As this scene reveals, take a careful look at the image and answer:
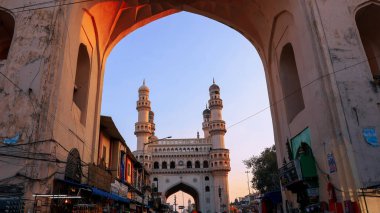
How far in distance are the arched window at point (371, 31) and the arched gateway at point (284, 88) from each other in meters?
0.04

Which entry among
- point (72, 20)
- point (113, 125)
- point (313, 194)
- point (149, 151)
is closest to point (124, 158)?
point (113, 125)

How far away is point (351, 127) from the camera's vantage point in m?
9.62

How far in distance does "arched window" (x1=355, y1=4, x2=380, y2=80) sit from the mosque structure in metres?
41.5

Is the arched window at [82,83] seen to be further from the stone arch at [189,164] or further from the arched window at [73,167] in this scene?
the stone arch at [189,164]

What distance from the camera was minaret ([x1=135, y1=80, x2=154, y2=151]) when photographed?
56062 millimetres

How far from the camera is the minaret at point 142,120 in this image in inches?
2207

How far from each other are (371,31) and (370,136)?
20.2 ft

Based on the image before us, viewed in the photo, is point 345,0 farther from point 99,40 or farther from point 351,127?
point 99,40

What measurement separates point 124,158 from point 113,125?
5.10 m

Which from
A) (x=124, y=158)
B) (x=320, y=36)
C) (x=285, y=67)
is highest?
(x=285, y=67)

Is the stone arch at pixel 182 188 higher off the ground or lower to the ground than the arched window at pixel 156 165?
lower

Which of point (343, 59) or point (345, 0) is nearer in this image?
point (343, 59)

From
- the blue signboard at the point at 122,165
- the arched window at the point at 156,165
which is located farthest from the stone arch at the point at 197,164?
the blue signboard at the point at 122,165

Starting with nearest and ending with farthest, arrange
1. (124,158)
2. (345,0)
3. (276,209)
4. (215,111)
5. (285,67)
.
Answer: (345,0)
(285,67)
(276,209)
(124,158)
(215,111)
